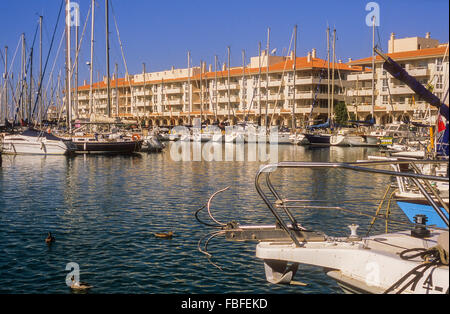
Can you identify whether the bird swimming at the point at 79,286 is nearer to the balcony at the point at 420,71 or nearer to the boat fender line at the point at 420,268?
the boat fender line at the point at 420,268

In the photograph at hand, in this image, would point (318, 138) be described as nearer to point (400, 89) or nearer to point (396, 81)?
point (400, 89)

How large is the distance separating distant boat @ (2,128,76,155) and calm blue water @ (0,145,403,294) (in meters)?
14.0

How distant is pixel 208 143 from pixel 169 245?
66025mm

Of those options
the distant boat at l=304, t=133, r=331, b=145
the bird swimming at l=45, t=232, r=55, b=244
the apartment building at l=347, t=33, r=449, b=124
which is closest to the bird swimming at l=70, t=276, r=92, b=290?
the bird swimming at l=45, t=232, r=55, b=244

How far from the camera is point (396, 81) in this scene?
307 ft

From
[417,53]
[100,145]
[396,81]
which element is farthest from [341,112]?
[100,145]

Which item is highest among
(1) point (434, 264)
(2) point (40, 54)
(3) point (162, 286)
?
(2) point (40, 54)

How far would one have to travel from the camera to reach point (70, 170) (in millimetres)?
37812

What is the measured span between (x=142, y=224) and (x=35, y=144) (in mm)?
36576

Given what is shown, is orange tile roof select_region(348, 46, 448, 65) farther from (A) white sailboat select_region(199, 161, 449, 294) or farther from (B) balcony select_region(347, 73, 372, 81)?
(A) white sailboat select_region(199, 161, 449, 294)

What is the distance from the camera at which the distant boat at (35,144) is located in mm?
50250

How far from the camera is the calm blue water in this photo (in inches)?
481

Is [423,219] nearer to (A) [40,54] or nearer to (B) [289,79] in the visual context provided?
(A) [40,54]

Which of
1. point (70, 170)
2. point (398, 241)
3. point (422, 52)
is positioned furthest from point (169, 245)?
point (422, 52)
